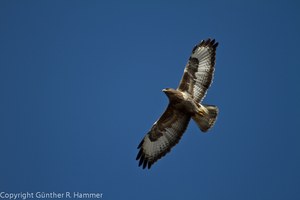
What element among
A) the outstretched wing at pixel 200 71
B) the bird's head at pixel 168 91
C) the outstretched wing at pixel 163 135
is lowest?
the outstretched wing at pixel 163 135

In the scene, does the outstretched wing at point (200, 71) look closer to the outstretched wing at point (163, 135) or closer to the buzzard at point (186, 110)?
the buzzard at point (186, 110)

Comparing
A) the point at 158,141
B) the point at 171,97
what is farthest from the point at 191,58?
the point at 158,141

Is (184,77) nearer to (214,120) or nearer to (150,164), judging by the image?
(214,120)

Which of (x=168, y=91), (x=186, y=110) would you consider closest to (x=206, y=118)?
(x=186, y=110)

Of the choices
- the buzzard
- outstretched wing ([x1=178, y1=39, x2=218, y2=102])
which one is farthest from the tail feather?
outstretched wing ([x1=178, y1=39, x2=218, y2=102])

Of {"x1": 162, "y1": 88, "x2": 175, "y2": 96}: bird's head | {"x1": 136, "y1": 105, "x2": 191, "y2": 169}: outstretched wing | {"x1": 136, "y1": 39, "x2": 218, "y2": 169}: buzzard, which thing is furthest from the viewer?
{"x1": 136, "y1": 105, "x2": 191, "y2": 169}: outstretched wing

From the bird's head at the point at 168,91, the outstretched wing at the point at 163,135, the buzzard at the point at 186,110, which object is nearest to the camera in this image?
the bird's head at the point at 168,91

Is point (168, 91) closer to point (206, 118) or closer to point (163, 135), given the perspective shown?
point (206, 118)

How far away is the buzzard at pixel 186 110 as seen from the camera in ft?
29.7

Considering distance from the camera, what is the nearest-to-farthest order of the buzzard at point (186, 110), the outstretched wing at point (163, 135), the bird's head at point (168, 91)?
1. the bird's head at point (168, 91)
2. the buzzard at point (186, 110)
3. the outstretched wing at point (163, 135)

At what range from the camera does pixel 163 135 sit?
945 centimetres

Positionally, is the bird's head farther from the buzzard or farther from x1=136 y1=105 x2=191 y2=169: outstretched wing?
x1=136 y1=105 x2=191 y2=169: outstretched wing

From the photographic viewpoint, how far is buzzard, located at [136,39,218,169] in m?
9.05

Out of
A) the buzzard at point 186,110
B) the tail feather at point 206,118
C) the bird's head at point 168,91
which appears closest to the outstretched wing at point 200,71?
the buzzard at point 186,110
